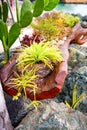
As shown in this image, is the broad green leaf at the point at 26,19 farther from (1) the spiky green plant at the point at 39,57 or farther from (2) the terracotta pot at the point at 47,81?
(2) the terracotta pot at the point at 47,81

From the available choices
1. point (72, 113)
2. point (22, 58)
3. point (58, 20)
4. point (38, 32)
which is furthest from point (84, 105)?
point (58, 20)

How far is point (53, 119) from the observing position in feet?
8.05

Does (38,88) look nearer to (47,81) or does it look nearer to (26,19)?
(47,81)

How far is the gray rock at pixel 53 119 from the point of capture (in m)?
2.44

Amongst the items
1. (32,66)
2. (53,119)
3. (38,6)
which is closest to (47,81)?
(32,66)

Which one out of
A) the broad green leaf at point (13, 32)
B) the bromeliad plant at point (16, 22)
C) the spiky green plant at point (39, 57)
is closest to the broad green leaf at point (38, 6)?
the bromeliad plant at point (16, 22)

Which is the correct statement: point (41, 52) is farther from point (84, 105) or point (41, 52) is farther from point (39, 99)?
point (84, 105)

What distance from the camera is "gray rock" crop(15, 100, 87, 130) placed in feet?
8.00

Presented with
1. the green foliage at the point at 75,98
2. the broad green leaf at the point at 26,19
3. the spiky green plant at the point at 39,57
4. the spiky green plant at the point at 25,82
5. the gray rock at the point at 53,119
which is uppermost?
the broad green leaf at the point at 26,19

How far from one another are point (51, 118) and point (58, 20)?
2.68 metres

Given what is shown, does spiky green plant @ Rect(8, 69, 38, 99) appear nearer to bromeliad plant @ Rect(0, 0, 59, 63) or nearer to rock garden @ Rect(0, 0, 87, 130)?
rock garden @ Rect(0, 0, 87, 130)

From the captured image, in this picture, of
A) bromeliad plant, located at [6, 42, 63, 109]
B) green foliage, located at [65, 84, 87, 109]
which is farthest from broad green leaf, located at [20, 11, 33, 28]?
green foliage, located at [65, 84, 87, 109]

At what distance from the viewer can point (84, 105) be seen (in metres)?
2.91

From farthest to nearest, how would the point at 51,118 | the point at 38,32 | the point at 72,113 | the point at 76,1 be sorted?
1. the point at 76,1
2. the point at 38,32
3. the point at 72,113
4. the point at 51,118
